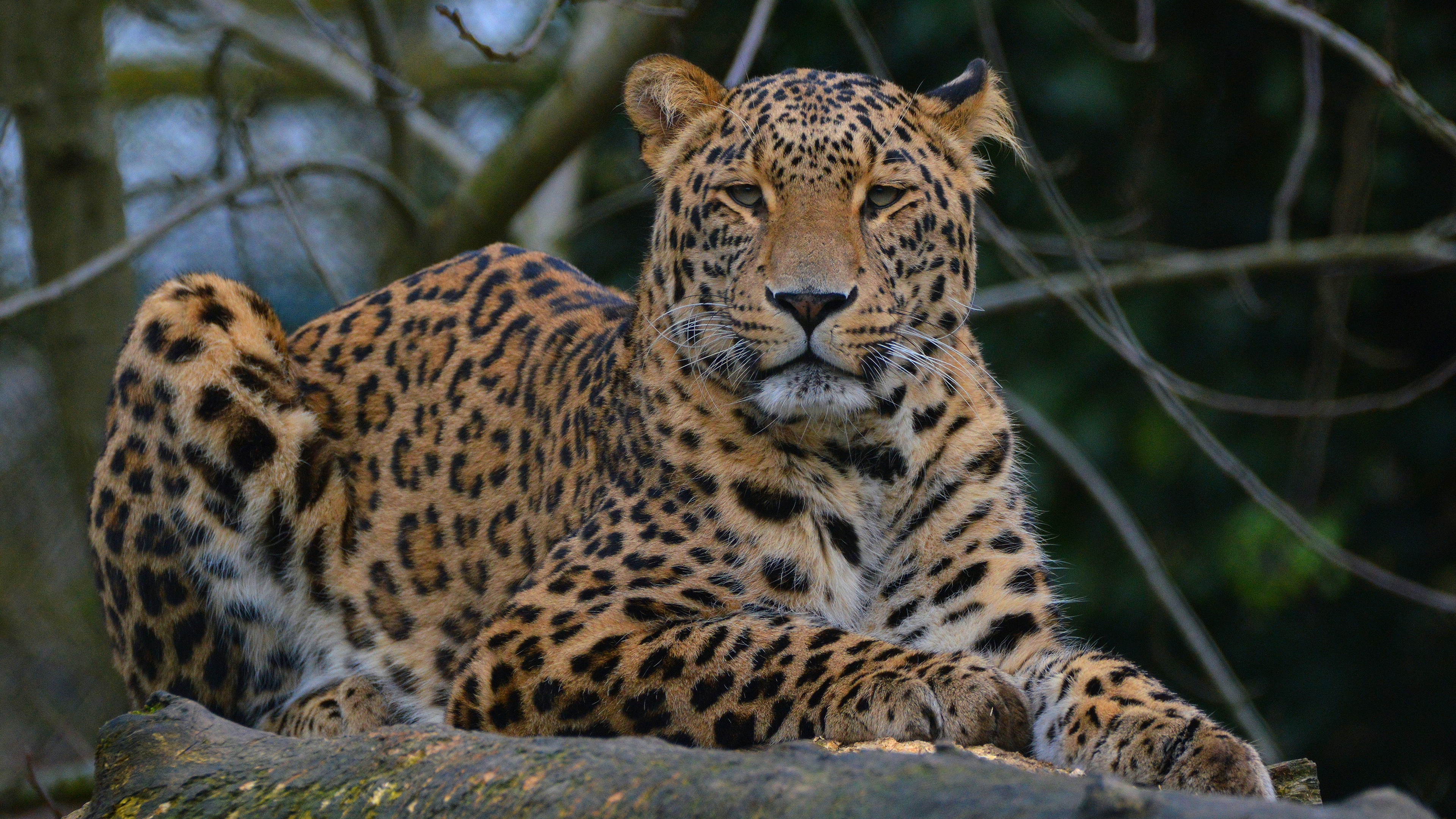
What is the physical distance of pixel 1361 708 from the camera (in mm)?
12320

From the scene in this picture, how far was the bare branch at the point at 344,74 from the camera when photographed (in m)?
10.4

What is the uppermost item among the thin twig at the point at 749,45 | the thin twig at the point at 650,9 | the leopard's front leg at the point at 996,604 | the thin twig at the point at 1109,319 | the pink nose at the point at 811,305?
the thin twig at the point at 650,9

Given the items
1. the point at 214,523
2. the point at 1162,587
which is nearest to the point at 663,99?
the point at 214,523

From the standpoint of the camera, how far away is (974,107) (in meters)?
6.30

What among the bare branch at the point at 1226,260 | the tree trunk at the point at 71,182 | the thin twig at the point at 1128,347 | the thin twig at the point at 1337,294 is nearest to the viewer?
the thin twig at the point at 1128,347

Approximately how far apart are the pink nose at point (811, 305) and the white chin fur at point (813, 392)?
175 millimetres

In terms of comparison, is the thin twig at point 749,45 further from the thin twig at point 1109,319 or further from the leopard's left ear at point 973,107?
the thin twig at point 1109,319

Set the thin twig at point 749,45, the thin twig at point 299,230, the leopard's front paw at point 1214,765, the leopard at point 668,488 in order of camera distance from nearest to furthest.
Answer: the leopard's front paw at point 1214,765 → the leopard at point 668,488 → the thin twig at point 749,45 → the thin twig at point 299,230

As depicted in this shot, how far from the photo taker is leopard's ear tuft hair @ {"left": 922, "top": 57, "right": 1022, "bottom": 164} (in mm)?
6227

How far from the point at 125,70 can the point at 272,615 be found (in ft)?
38.1

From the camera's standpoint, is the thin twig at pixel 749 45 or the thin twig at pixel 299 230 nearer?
the thin twig at pixel 749 45

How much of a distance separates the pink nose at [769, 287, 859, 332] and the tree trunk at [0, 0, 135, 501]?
17.5 ft

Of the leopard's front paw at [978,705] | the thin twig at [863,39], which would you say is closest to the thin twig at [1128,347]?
the thin twig at [863,39]

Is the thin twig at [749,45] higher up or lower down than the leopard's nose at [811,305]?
higher up
